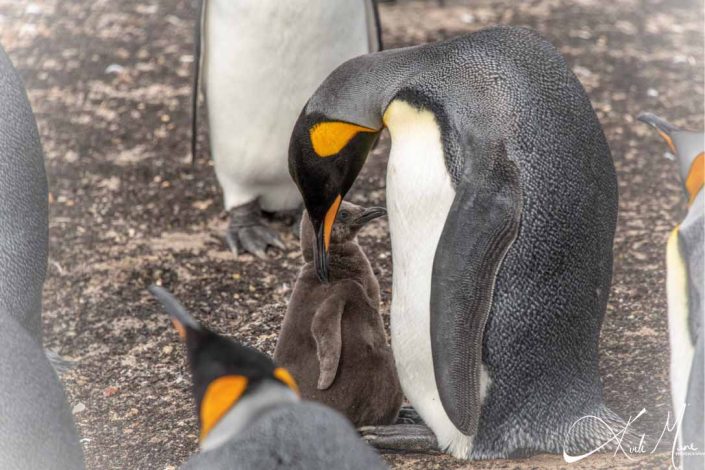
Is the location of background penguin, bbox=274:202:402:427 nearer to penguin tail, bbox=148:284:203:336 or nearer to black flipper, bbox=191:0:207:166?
penguin tail, bbox=148:284:203:336

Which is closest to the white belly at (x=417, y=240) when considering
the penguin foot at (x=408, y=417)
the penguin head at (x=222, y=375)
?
the penguin foot at (x=408, y=417)

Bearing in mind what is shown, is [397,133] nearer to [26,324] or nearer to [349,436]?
[26,324]

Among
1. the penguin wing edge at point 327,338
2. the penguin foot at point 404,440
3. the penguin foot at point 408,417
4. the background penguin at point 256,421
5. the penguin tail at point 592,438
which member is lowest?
the penguin foot at point 408,417

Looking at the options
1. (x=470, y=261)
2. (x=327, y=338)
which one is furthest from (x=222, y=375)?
(x=327, y=338)

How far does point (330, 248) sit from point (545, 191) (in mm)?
677

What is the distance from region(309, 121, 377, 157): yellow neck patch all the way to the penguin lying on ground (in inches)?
31.7

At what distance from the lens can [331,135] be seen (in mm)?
2926

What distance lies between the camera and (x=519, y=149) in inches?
104

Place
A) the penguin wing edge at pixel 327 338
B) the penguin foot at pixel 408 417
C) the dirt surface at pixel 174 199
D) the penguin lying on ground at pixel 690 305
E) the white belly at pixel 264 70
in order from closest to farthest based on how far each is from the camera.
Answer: the penguin lying on ground at pixel 690 305
the penguin wing edge at pixel 327 338
the penguin foot at pixel 408 417
the dirt surface at pixel 174 199
the white belly at pixel 264 70

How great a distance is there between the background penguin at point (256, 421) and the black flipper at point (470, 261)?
0.88 meters

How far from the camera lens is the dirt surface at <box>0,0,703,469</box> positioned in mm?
3180

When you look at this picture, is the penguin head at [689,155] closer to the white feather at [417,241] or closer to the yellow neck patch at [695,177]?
the yellow neck patch at [695,177]

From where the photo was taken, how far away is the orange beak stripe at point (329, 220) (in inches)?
119

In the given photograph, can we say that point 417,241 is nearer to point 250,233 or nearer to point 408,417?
point 408,417
